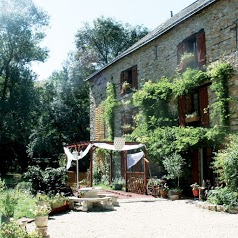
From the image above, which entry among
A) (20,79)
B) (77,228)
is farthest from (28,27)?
(77,228)

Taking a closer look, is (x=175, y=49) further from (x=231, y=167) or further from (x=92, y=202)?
(x=92, y=202)

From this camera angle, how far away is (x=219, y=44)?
13422mm

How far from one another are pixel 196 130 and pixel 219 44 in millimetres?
3418

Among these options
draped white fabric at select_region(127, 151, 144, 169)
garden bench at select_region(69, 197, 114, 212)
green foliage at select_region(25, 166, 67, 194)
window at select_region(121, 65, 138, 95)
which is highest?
window at select_region(121, 65, 138, 95)

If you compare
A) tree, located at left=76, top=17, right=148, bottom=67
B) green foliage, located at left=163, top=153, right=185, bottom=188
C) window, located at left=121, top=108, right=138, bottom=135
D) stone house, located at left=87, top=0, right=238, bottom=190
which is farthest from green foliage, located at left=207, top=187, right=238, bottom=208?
tree, located at left=76, top=17, right=148, bottom=67

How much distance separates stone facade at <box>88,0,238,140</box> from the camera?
42.3 feet

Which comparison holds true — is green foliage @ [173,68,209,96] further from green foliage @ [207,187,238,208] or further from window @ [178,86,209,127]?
green foliage @ [207,187,238,208]

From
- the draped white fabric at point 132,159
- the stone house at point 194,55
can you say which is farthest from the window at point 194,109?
the draped white fabric at point 132,159

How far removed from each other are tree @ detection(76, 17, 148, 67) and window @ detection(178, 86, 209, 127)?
21183 millimetres

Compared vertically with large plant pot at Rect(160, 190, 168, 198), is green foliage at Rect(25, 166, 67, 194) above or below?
above

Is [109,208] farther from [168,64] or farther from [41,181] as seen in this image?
[168,64]

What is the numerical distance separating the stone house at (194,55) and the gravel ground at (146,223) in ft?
13.7

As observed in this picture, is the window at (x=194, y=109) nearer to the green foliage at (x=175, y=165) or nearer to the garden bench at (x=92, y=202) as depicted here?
the green foliage at (x=175, y=165)

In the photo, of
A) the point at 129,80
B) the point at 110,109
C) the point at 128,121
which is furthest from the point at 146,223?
the point at 110,109
